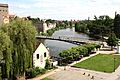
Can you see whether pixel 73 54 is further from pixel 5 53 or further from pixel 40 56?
pixel 5 53

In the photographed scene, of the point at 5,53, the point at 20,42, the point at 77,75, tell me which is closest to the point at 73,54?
the point at 77,75

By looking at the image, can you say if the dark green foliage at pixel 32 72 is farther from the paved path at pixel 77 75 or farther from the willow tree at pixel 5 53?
the willow tree at pixel 5 53

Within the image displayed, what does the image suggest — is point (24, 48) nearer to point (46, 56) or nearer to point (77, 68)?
point (46, 56)

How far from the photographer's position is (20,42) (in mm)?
36750

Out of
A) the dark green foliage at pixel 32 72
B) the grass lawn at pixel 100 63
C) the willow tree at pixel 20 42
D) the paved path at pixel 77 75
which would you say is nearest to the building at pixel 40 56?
the dark green foliage at pixel 32 72

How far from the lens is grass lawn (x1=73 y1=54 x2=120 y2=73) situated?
4900cm

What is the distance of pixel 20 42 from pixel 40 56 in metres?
10.0

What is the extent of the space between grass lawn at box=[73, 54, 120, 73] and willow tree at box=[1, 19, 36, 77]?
15429 millimetres

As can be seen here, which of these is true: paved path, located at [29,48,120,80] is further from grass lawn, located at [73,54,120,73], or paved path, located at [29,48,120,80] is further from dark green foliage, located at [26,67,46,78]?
grass lawn, located at [73,54,120,73]

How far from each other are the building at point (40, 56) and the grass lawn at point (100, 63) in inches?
297

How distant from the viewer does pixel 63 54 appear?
5369 centimetres

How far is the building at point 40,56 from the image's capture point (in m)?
44.6

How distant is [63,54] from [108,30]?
81.0 metres

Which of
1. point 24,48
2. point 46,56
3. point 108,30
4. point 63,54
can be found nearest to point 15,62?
point 24,48
